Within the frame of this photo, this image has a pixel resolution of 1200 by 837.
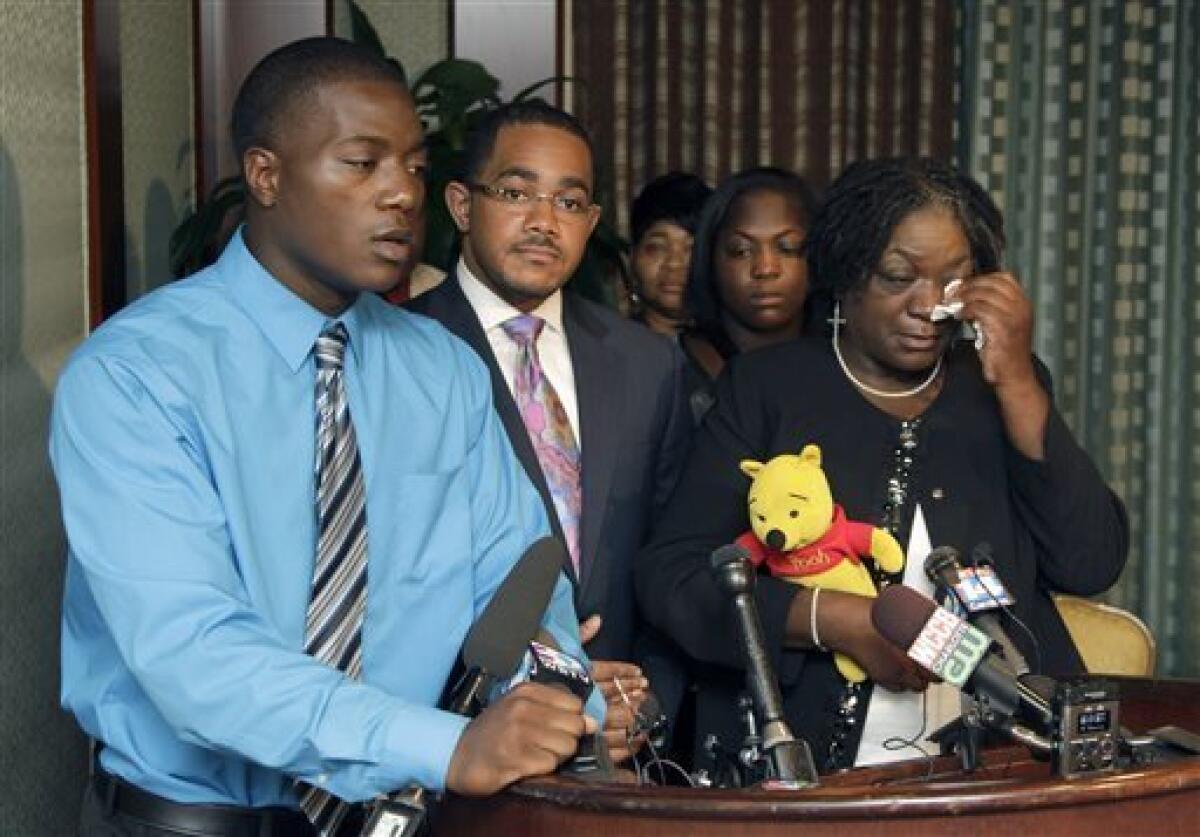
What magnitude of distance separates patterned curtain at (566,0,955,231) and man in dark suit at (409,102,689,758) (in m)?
2.71

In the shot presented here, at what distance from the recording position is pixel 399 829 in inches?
65.2

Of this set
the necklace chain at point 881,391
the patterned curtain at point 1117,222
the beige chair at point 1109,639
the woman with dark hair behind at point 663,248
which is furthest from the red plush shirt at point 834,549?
the patterned curtain at point 1117,222

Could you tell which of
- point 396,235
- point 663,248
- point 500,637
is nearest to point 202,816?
point 500,637

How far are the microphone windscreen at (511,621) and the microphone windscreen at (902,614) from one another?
1.17ft

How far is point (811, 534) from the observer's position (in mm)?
2488

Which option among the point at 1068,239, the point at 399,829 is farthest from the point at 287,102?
the point at 1068,239

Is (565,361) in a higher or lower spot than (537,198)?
lower

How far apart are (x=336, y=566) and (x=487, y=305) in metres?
1.01

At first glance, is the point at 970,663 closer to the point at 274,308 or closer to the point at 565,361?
the point at 274,308

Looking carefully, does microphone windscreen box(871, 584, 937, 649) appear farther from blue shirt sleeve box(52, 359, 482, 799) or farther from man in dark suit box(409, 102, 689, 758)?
man in dark suit box(409, 102, 689, 758)

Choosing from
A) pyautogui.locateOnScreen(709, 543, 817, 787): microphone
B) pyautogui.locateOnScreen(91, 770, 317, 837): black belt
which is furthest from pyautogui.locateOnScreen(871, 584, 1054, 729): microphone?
pyautogui.locateOnScreen(91, 770, 317, 837): black belt

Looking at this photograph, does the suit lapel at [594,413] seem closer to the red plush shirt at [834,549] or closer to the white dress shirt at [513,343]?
the white dress shirt at [513,343]

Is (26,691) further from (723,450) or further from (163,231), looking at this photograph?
(163,231)

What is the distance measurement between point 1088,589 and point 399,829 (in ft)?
4.51
